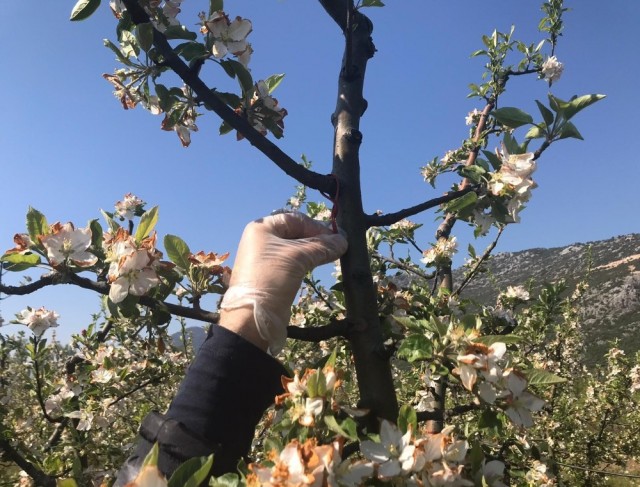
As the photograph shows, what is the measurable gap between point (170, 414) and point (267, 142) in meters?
0.87

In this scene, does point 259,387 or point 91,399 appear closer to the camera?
point 259,387

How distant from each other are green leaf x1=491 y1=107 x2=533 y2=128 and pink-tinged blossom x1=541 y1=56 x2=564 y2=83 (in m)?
3.38

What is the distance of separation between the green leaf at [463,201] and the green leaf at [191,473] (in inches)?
45.5

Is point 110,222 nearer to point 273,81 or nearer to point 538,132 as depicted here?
point 273,81

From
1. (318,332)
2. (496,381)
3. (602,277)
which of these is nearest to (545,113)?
(496,381)

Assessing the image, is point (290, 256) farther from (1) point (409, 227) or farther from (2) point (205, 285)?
(1) point (409, 227)

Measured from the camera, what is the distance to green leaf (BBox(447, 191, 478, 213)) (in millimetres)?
1558

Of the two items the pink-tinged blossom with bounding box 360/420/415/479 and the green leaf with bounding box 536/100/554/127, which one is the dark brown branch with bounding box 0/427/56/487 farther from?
the green leaf with bounding box 536/100/554/127

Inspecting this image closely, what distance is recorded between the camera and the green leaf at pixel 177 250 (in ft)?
4.84

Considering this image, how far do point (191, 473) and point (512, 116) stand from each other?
4.60 ft

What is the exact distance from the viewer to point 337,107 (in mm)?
1834

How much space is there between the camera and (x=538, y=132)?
1.56 m

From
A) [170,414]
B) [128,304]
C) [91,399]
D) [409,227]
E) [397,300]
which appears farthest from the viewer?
[409,227]

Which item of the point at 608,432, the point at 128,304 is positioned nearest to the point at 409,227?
the point at 128,304
